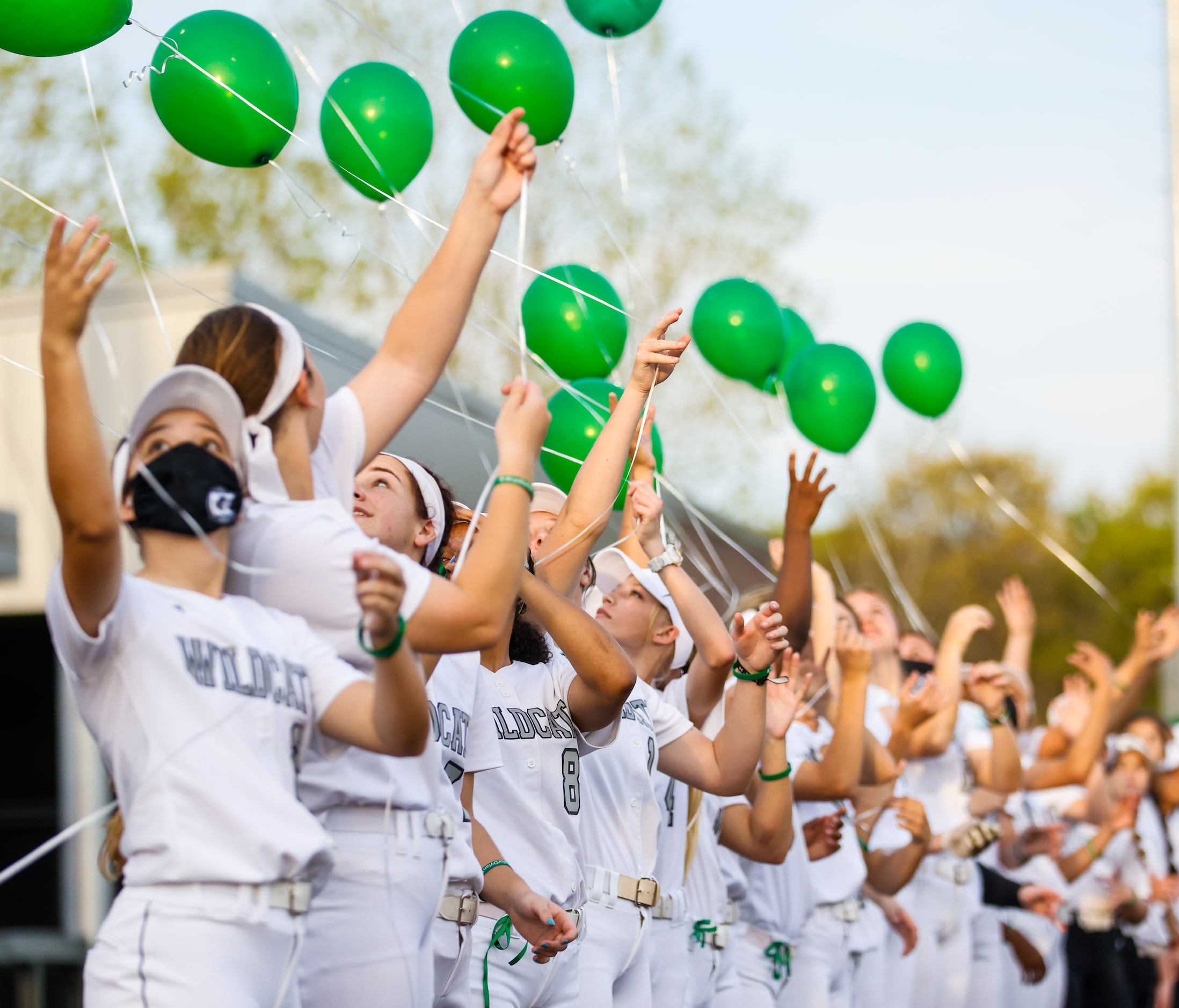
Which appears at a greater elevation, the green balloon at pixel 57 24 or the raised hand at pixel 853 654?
the green balloon at pixel 57 24

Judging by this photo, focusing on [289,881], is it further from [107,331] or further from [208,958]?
[107,331]

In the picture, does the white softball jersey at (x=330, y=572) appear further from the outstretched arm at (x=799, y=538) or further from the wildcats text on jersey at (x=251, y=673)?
the outstretched arm at (x=799, y=538)

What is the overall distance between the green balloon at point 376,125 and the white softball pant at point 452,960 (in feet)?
5.93

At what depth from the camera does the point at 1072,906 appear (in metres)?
8.05

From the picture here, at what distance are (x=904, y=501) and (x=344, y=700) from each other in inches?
1227

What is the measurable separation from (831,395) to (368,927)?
3.18m

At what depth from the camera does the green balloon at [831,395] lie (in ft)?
16.7

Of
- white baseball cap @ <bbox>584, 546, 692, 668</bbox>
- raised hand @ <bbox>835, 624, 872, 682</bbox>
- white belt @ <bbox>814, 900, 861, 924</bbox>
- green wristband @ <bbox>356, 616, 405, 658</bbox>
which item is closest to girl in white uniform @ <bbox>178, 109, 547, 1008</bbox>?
green wristband @ <bbox>356, 616, 405, 658</bbox>

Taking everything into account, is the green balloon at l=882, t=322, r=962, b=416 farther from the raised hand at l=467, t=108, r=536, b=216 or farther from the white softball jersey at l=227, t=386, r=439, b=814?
the white softball jersey at l=227, t=386, r=439, b=814

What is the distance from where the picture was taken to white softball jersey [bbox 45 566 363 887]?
1.99 metres

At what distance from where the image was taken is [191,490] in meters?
2.04

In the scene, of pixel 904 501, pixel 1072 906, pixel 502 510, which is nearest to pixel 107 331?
pixel 502 510

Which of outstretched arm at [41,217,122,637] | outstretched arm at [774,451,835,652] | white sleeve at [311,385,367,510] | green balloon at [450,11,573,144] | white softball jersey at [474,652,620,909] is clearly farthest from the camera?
outstretched arm at [774,451,835,652]

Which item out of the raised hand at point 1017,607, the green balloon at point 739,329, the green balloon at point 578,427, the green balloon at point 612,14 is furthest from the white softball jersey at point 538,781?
the raised hand at point 1017,607
